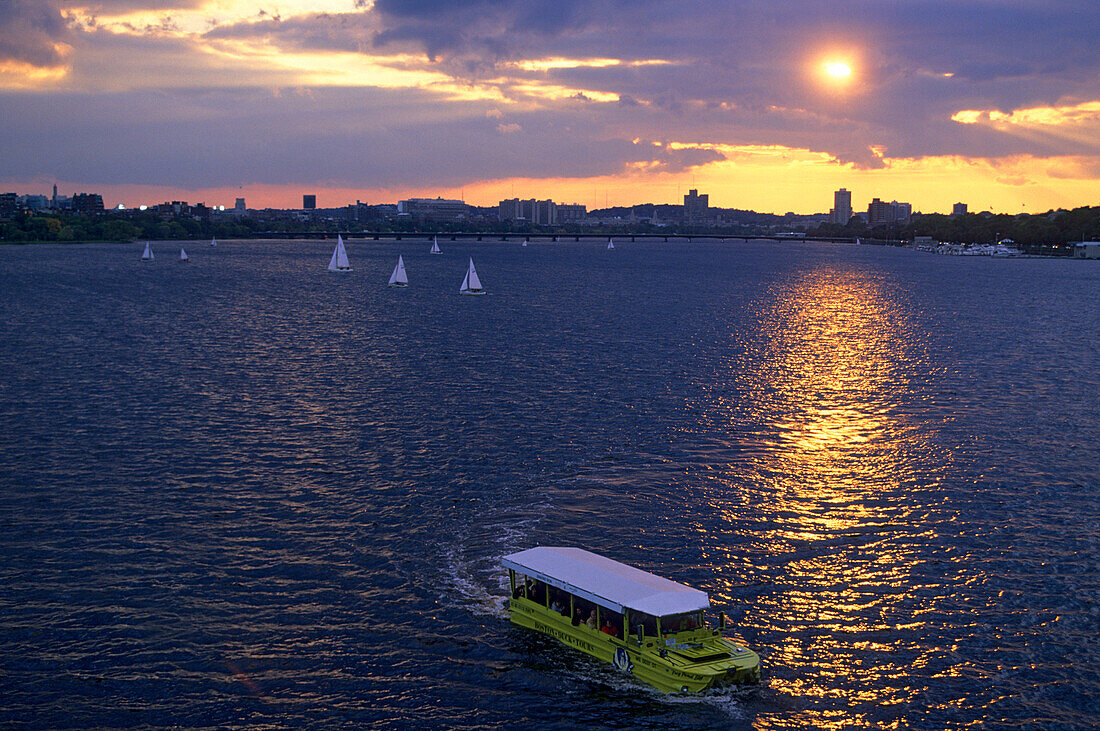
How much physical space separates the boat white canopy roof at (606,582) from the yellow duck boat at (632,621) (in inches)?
1.5

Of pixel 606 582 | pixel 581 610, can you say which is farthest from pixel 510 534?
pixel 606 582

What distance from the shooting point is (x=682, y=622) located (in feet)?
117

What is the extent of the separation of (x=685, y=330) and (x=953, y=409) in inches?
2592

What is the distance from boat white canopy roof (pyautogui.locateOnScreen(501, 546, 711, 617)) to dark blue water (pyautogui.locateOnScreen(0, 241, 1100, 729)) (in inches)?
113

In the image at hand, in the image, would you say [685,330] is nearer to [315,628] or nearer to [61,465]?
[61,465]

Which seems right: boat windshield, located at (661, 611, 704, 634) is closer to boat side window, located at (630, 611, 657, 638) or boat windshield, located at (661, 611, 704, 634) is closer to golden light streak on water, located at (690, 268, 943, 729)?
boat side window, located at (630, 611, 657, 638)

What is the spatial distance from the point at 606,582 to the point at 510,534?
45.2 ft

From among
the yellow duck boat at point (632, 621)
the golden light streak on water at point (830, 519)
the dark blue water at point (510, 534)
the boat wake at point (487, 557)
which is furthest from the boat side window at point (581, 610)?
the golden light streak on water at point (830, 519)

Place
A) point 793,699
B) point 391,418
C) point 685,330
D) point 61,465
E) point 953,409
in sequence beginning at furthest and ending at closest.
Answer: point 685,330
point 953,409
point 391,418
point 61,465
point 793,699

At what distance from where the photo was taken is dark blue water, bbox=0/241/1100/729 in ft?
115

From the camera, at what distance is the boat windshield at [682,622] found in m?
35.4

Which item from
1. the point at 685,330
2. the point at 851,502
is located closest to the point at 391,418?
the point at 851,502

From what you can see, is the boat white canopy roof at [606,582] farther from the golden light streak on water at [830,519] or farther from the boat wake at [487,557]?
Result: the golden light streak on water at [830,519]

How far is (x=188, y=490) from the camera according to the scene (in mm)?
57781
